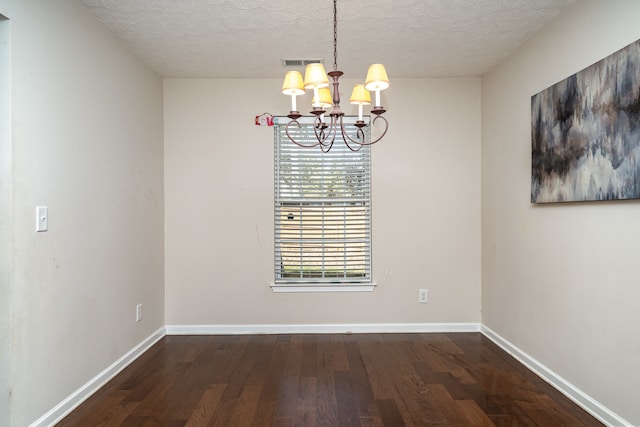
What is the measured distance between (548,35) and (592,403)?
242 centimetres

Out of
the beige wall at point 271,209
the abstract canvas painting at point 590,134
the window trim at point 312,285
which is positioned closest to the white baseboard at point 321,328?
the beige wall at point 271,209

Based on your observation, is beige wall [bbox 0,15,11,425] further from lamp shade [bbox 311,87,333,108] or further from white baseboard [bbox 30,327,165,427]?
lamp shade [bbox 311,87,333,108]

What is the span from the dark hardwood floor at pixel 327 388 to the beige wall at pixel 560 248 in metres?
0.29

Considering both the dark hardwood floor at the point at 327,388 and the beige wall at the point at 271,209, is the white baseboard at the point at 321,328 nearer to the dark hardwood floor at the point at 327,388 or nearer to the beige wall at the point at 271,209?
the beige wall at the point at 271,209

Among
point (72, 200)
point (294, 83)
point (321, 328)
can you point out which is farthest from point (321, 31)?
point (321, 328)

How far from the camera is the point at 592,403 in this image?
7.79 feet

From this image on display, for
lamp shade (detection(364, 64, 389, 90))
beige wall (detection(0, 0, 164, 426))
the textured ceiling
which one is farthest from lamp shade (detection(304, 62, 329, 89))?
beige wall (detection(0, 0, 164, 426))

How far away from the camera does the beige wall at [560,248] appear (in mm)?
2164

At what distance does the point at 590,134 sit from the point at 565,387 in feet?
5.32

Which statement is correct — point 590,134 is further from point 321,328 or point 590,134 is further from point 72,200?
point 72,200

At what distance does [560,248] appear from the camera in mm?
2725

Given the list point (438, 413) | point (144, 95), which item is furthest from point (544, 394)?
point (144, 95)

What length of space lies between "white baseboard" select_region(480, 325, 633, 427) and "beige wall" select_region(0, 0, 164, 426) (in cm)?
312

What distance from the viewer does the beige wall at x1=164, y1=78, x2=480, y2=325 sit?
397 centimetres
